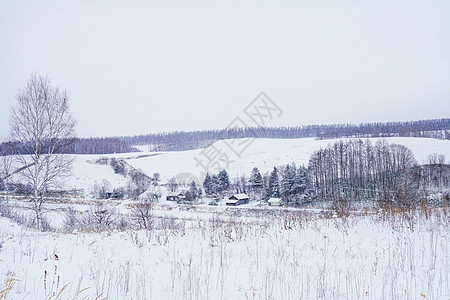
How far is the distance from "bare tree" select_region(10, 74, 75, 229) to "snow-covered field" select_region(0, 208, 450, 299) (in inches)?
331

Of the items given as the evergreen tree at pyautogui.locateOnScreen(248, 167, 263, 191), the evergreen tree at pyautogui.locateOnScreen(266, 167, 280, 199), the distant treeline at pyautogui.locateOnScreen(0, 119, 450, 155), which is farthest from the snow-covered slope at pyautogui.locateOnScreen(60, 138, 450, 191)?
the distant treeline at pyautogui.locateOnScreen(0, 119, 450, 155)

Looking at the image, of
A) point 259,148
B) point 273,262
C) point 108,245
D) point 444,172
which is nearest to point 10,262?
point 108,245

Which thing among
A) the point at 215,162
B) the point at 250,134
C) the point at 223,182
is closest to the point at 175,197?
the point at 223,182

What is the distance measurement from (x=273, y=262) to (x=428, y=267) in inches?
84.4

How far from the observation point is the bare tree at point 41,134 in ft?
38.7

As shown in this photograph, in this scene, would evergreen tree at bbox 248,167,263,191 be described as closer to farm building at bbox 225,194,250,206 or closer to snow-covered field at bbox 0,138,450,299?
farm building at bbox 225,194,250,206

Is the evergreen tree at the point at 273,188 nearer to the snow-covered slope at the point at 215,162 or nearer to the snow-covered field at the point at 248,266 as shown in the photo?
the snow-covered slope at the point at 215,162

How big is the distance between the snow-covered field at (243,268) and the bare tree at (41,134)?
8.41 metres

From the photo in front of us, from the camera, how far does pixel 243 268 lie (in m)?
3.73

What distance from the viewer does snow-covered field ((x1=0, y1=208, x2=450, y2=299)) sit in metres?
2.85

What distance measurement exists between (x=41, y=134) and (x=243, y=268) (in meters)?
12.9

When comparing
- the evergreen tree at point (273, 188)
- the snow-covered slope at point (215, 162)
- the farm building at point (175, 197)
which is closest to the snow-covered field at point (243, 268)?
the evergreen tree at point (273, 188)

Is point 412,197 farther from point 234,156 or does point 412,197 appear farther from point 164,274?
point 234,156

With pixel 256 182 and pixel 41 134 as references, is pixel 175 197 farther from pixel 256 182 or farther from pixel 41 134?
pixel 41 134
